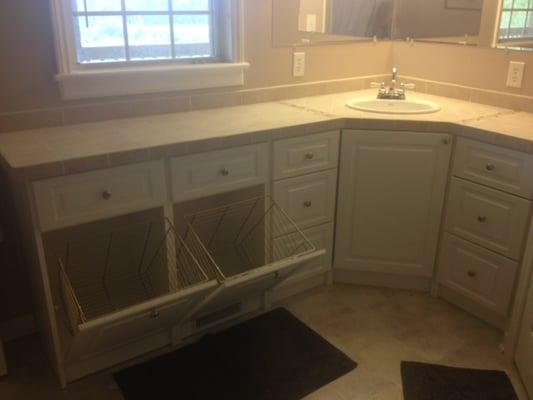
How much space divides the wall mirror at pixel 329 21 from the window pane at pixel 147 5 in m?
0.58

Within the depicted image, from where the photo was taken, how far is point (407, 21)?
9.84 feet

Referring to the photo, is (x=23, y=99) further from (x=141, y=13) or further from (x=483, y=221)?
(x=483, y=221)

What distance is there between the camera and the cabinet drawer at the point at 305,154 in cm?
225

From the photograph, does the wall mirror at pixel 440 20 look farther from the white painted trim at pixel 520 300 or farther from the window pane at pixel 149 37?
the window pane at pixel 149 37

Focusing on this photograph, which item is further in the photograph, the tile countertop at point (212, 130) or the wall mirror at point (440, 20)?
the wall mirror at point (440, 20)

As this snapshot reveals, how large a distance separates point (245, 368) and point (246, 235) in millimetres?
634

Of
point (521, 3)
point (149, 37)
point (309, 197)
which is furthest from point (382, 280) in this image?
point (149, 37)

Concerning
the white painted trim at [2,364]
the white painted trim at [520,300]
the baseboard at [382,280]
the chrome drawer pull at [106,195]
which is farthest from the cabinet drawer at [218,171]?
the white painted trim at [520,300]

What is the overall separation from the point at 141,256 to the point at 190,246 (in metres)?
0.22

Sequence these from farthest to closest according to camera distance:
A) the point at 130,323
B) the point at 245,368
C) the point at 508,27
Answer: the point at 508,27 < the point at 245,368 < the point at 130,323

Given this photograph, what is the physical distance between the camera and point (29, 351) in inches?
86.7

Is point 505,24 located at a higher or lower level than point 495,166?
higher

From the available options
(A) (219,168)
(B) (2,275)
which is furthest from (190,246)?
(B) (2,275)

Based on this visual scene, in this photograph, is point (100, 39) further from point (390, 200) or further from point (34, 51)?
point (390, 200)
